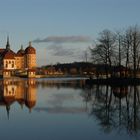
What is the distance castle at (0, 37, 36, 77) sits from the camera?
172125mm

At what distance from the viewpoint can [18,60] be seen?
18412 cm

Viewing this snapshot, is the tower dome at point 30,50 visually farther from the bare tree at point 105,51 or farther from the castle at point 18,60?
the bare tree at point 105,51

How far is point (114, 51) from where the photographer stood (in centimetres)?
6000

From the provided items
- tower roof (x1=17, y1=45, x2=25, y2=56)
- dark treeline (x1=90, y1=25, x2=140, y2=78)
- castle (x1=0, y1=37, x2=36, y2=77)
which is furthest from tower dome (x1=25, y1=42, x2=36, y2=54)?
dark treeline (x1=90, y1=25, x2=140, y2=78)

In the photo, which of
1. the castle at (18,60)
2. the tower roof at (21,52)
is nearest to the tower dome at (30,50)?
the castle at (18,60)

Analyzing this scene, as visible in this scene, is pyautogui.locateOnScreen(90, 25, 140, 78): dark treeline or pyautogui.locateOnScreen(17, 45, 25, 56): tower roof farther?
pyautogui.locateOnScreen(17, 45, 25, 56): tower roof

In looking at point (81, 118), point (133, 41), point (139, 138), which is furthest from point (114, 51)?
point (139, 138)

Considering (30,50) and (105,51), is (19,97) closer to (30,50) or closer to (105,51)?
(105,51)

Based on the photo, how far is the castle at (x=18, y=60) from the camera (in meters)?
172

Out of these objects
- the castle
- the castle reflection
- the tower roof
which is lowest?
the castle reflection

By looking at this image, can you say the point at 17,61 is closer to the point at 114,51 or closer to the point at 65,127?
the point at 114,51

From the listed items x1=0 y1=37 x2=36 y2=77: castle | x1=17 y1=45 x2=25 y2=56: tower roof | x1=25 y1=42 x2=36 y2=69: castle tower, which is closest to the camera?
x1=0 y1=37 x2=36 y2=77: castle

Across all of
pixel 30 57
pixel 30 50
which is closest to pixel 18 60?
pixel 30 57

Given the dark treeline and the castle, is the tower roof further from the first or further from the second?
the dark treeline
